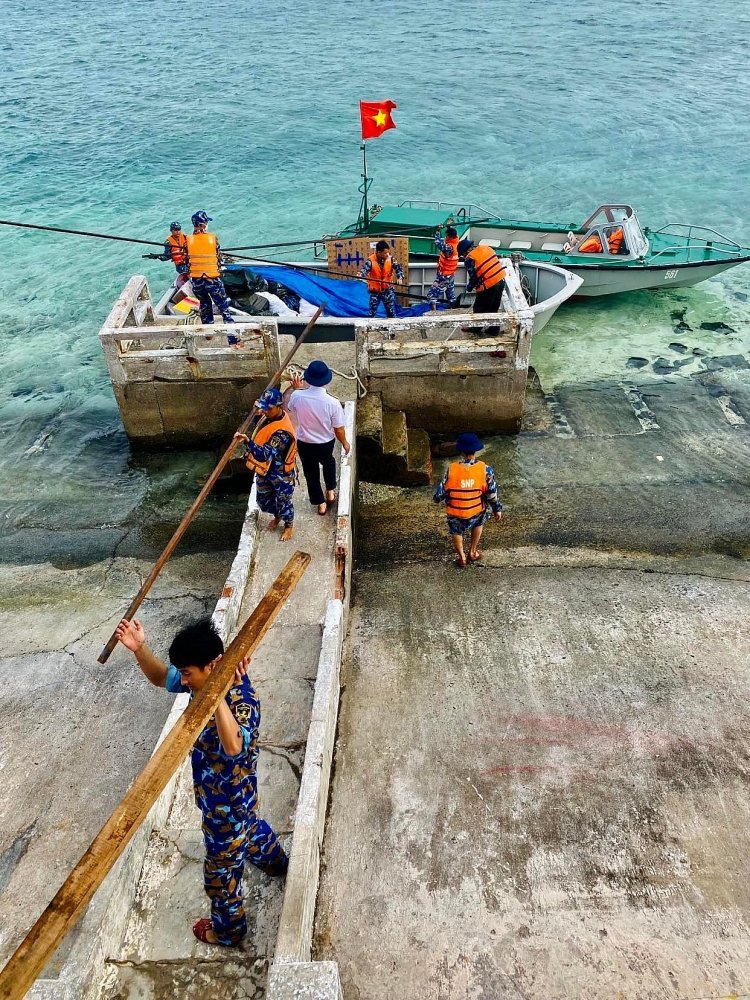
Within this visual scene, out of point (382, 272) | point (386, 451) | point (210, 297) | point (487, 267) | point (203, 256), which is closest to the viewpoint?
point (386, 451)

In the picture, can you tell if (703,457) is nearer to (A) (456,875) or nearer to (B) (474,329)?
(B) (474,329)

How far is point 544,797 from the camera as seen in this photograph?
5.11 m

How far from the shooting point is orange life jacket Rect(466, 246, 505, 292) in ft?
35.1

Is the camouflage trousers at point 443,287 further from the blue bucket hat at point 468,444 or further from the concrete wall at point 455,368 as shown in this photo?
the blue bucket hat at point 468,444

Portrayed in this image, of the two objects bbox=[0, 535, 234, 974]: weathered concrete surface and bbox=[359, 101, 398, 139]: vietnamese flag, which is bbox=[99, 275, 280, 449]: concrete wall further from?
bbox=[359, 101, 398, 139]: vietnamese flag

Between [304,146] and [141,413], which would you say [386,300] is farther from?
[304,146]

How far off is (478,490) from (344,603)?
1.79m

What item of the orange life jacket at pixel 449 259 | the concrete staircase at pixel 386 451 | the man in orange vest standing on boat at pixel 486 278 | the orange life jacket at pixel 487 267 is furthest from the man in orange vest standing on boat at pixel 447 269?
the concrete staircase at pixel 386 451

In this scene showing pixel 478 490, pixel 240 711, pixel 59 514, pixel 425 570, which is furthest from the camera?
pixel 59 514

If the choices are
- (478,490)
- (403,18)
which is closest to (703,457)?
(478,490)

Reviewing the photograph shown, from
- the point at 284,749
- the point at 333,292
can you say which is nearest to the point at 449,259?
the point at 333,292

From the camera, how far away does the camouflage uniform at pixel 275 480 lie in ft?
21.6

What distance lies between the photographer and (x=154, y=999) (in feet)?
12.1

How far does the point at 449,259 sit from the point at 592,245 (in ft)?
14.9
